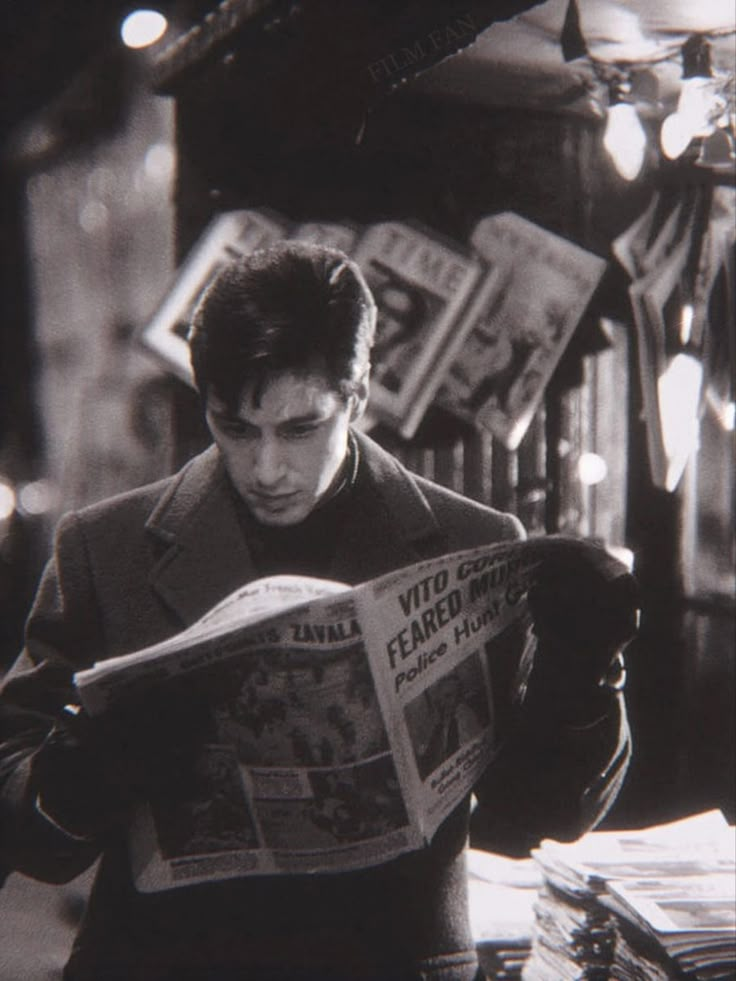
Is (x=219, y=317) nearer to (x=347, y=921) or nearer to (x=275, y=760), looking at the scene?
(x=275, y=760)

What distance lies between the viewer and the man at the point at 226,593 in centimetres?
108

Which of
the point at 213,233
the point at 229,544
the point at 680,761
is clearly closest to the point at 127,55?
the point at 213,233

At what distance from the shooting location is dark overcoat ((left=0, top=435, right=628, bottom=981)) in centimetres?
109

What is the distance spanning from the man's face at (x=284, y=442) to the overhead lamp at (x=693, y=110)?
0.83 m

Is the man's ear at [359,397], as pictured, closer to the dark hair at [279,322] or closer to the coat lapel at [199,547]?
the dark hair at [279,322]

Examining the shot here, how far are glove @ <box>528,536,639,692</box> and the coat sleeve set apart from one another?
18.7 inches

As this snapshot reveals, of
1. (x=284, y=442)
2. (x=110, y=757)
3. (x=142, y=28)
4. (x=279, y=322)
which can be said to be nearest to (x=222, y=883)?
(x=110, y=757)

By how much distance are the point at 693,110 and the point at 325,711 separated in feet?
3.87

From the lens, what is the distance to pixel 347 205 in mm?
1370

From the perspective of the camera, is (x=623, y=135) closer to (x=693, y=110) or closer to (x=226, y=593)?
(x=693, y=110)

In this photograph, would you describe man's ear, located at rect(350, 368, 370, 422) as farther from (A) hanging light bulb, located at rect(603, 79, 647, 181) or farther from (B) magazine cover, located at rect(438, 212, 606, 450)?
(A) hanging light bulb, located at rect(603, 79, 647, 181)

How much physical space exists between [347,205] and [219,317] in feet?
1.12

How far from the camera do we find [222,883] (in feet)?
3.61

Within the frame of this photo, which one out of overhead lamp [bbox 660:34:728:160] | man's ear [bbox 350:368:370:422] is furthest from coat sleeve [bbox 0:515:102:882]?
overhead lamp [bbox 660:34:728:160]
